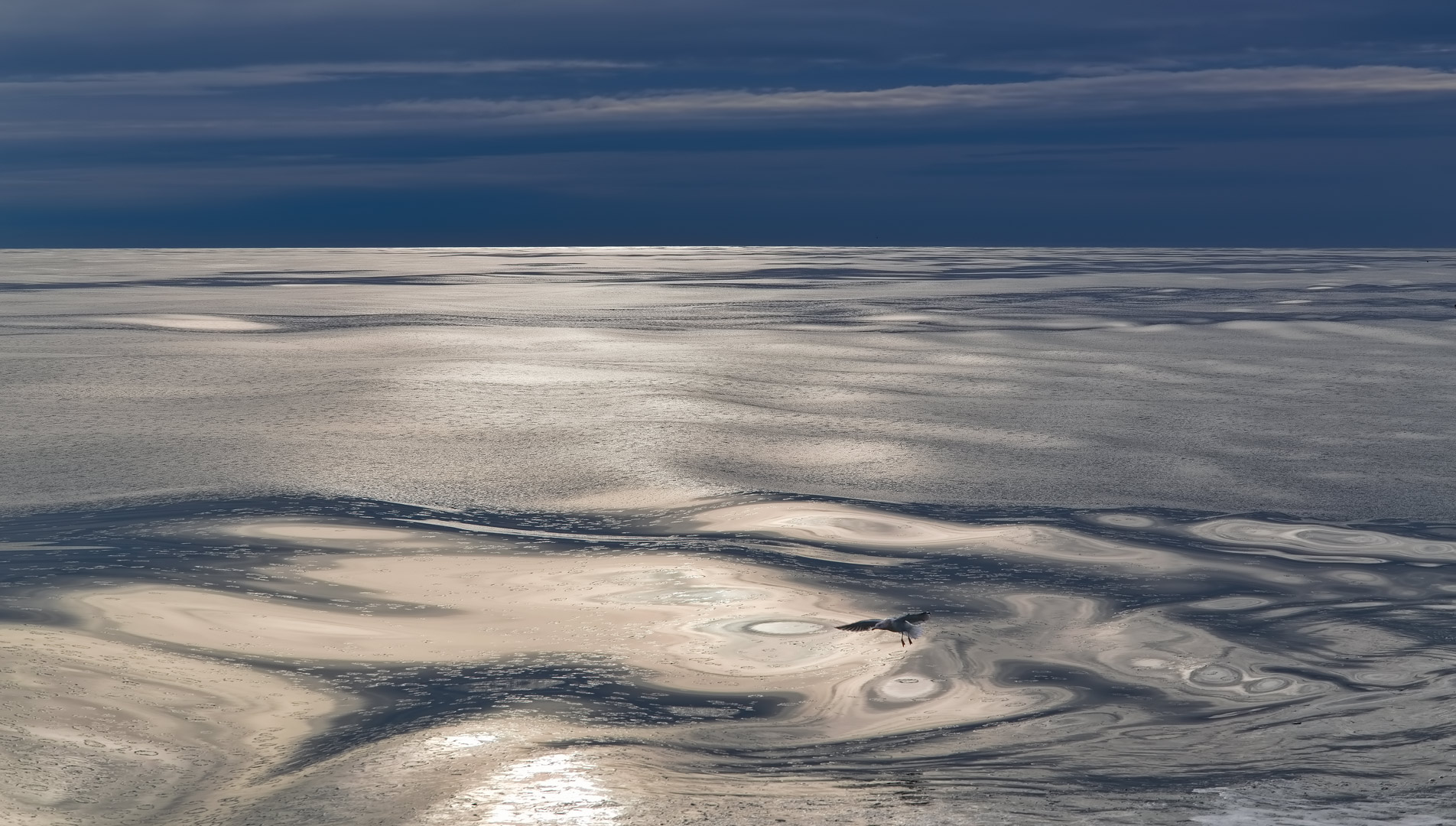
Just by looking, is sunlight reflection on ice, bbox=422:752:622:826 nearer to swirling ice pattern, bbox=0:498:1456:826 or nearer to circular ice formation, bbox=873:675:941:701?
swirling ice pattern, bbox=0:498:1456:826

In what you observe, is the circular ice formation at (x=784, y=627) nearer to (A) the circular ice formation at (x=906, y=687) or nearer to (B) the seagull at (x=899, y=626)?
(B) the seagull at (x=899, y=626)

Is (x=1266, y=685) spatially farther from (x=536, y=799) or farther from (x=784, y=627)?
(x=536, y=799)

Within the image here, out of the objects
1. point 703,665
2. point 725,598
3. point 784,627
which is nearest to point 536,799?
point 703,665

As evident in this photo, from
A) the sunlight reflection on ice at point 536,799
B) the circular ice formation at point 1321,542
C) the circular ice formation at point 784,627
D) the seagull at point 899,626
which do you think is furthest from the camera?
the circular ice formation at point 1321,542

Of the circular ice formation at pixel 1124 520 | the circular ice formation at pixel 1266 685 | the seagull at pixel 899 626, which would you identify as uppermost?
the circular ice formation at pixel 1124 520

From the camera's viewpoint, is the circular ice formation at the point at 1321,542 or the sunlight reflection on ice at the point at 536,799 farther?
the circular ice formation at the point at 1321,542

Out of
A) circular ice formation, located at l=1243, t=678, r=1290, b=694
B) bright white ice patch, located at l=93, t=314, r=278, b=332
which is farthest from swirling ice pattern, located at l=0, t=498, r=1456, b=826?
bright white ice patch, located at l=93, t=314, r=278, b=332

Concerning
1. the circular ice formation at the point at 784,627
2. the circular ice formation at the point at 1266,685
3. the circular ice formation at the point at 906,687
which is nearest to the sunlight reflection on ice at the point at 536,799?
the circular ice formation at the point at 906,687
